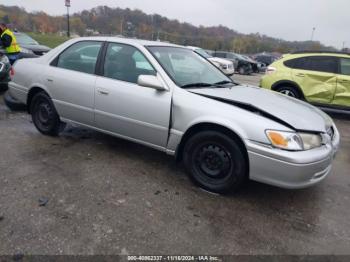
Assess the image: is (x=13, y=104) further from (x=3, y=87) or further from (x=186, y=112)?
(x=186, y=112)

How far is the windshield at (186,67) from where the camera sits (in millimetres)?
3595

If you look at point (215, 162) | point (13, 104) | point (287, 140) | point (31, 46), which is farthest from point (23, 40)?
point (287, 140)

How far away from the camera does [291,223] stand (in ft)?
9.29

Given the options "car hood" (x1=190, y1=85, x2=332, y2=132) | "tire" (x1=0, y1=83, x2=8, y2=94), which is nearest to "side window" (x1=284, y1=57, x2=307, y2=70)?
"car hood" (x1=190, y1=85, x2=332, y2=132)

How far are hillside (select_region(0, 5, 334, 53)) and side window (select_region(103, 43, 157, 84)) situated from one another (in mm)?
32041

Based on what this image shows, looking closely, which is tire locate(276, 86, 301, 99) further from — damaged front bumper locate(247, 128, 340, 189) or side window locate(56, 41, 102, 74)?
side window locate(56, 41, 102, 74)

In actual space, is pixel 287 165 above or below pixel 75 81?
below

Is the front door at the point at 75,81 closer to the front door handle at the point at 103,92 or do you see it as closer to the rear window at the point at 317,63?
the front door handle at the point at 103,92

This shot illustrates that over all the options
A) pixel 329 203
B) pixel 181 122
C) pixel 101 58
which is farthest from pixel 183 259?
pixel 101 58

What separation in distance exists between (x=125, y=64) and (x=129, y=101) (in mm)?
552

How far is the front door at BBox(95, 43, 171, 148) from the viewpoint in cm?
342

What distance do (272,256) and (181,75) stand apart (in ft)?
7.26

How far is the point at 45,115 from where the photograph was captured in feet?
15.1

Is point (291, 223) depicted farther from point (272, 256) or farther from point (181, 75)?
point (181, 75)
